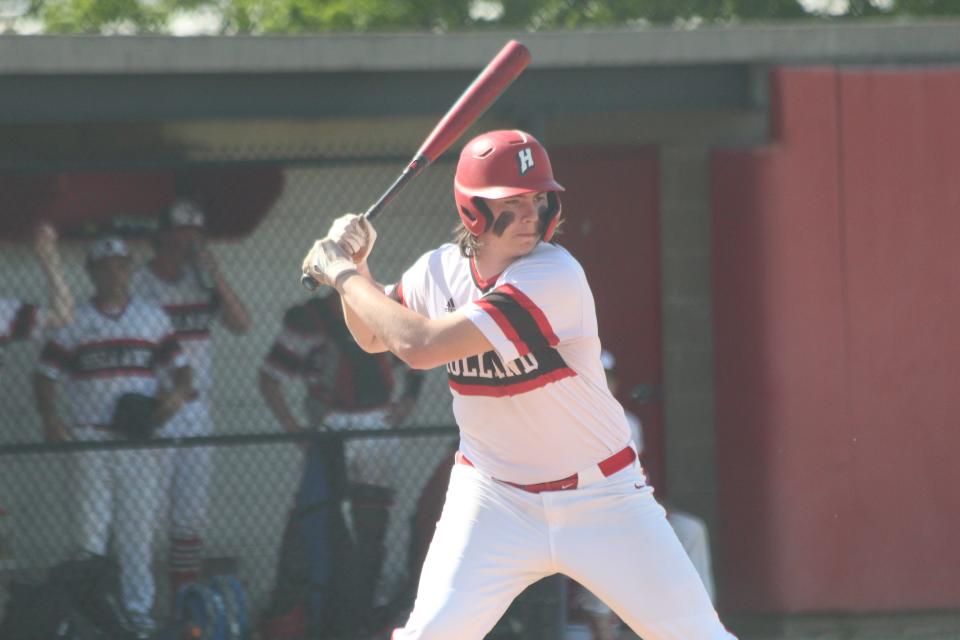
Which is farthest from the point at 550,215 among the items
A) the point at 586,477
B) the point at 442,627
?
→ the point at 442,627

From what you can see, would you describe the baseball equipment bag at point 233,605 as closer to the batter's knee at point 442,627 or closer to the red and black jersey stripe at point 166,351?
the red and black jersey stripe at point 166,351

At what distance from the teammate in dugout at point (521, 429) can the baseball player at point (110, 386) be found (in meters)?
2.46

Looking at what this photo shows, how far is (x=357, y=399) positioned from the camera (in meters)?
6.29

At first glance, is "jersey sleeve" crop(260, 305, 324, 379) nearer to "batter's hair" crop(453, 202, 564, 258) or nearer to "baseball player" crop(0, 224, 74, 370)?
"baseball player" crop(0, 224, 74, 370)

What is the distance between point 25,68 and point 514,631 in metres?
2.95

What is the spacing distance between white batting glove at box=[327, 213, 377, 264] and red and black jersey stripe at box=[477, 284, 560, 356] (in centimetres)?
43

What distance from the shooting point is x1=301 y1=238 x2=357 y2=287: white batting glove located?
3.88 metres

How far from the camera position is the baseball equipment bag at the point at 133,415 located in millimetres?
6227

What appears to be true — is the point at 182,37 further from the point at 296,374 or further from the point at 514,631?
the point at 514,631

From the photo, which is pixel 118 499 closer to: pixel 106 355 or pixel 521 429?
pixel 106 355

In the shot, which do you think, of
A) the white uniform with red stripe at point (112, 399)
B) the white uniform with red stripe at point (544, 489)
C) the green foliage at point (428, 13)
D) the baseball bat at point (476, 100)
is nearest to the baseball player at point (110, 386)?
the white uniform with red stripe at point (112, 399)

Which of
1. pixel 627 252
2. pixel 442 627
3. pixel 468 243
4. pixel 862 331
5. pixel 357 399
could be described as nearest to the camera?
pixel 442 627

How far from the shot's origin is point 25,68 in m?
5.90

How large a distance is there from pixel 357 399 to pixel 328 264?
7.94 feet
